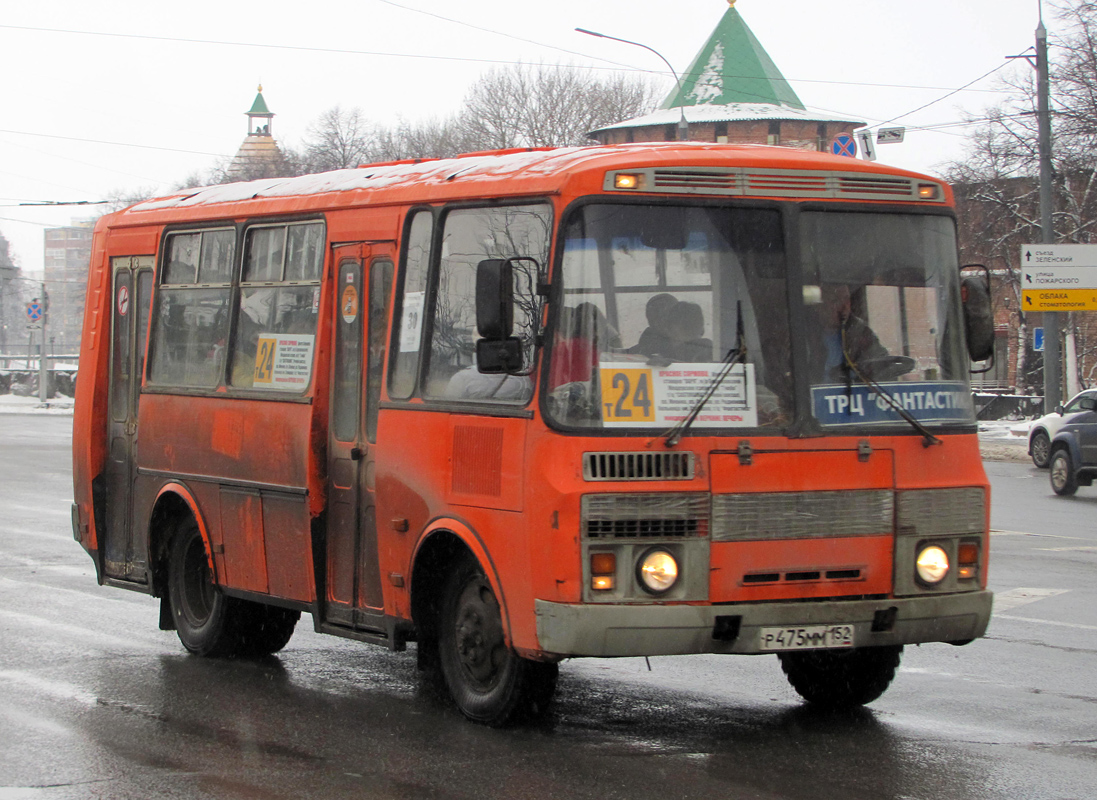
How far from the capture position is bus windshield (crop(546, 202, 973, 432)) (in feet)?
21.3

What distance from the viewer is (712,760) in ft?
21.2

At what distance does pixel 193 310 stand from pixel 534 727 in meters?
3.89

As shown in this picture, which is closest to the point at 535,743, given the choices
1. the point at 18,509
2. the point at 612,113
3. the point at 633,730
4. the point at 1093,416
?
the point at 633,730

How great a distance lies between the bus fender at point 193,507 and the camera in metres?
9.21

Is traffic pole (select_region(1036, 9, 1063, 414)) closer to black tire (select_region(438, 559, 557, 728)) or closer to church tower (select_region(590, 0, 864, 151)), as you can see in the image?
black tire (select_region(438, 559, 557, 728))

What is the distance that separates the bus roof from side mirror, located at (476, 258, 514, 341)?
0.53 meters

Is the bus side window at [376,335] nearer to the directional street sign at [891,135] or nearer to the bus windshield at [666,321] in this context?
the bus windshield at [666,321]

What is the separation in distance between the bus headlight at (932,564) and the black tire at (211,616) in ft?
13.4

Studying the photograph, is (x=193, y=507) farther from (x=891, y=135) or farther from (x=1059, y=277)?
(x=1059, y=277)

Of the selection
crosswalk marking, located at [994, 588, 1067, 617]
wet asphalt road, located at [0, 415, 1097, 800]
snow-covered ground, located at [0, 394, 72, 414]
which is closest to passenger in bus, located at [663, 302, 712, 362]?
wet asphalt road, located at [0, 415, 1097, 800]

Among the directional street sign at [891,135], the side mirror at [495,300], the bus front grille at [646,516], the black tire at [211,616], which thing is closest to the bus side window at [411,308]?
the side mirror at [495,300]

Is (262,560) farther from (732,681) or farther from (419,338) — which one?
(732,681)

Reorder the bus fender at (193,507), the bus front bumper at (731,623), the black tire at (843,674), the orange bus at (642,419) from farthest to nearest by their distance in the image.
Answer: the bus fender at (193,507) < the black tire at (843,674) < the orange bus at (642,419) < the bus front bumper at (731,623)

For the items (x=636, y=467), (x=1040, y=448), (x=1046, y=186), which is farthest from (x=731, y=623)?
(x=1046, y=186)
